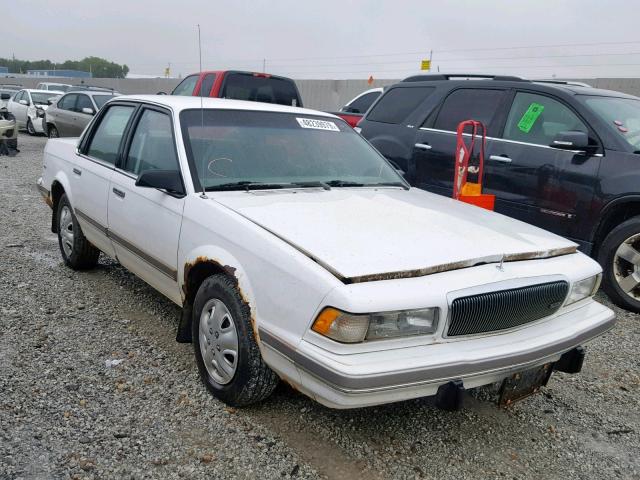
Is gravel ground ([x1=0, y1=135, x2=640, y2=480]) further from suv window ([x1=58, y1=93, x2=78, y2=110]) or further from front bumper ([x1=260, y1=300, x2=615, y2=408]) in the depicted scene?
suv window ([x1=58, y1=93, x2=78, y2=110])

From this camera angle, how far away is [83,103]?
13.4 metres

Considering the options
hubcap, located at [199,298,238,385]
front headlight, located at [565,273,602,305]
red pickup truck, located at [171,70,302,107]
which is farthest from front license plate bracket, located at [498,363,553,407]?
red pickup truck, located at [171,70,302,107]

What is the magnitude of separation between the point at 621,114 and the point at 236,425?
4.57m

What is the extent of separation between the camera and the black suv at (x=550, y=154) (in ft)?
16.1

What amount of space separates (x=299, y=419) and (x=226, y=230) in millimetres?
1030

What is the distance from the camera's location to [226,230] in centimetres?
292

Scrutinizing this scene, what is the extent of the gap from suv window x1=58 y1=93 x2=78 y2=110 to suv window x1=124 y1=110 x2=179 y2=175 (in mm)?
10758

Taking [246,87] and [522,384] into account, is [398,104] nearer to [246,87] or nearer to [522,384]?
[246,87]

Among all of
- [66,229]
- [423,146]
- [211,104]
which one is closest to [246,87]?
[423,146]

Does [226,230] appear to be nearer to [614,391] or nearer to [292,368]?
[292,368]

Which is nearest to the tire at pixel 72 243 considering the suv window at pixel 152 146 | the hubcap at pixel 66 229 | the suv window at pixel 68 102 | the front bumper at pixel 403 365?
the hubcap at pixel 66 229

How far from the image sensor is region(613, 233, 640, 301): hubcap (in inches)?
189

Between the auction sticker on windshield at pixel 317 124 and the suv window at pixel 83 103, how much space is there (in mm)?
10548

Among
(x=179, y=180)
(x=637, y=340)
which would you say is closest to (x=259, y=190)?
(x=179, y=180)
